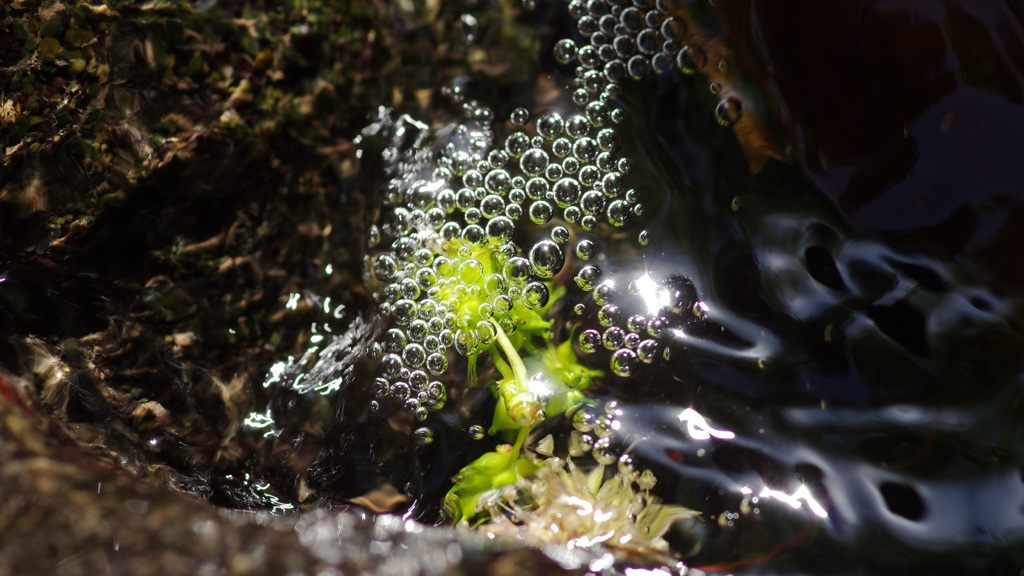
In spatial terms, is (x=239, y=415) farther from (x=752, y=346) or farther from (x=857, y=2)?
(x=857, y=2)

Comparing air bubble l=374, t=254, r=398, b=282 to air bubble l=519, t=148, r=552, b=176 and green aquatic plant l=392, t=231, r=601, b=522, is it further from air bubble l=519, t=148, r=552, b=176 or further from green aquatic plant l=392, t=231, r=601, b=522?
air bubble l=519, t=148, r=552, b=176

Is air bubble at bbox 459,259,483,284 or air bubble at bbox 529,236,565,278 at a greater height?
air bubble at bbox 529,236,565,278

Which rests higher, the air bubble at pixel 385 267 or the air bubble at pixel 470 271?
the air bubble at pixel 470 271

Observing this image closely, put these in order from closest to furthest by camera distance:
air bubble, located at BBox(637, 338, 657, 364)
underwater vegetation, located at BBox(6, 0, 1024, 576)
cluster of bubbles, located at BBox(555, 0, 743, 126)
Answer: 1. underwater vegetation, located at BBox(6, 0, 1024, 576)
2. air bubble, located at BBox(637, 338, 657, 364)
3. cluster of bubbles, located at BBox(555, 0, 743, 126)

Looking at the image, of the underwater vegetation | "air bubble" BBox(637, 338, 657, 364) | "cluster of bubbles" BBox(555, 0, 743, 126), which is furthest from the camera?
"cluster of bubbles" BBox(555, 0, 743, 126)

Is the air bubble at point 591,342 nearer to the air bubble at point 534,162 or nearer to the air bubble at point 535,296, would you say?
the air bubble at point 535,296

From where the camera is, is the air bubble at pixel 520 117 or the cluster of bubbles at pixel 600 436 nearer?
the cluster of bubbles at pixel 600 436

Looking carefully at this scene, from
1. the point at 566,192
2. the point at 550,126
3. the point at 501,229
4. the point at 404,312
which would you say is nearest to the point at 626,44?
the point at 550,126

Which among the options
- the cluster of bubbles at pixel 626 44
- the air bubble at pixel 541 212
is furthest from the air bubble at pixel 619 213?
the cluster of bubbles at pixel 626 44

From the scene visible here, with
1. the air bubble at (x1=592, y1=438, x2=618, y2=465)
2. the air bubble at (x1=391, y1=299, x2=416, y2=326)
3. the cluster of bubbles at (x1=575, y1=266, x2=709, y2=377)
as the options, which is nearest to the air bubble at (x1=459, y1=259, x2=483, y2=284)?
the air bubble at (x1=391, y1=299, x2=416, y2=326)

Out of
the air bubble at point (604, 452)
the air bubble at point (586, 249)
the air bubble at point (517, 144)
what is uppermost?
the air bubble at point (517, 144)
